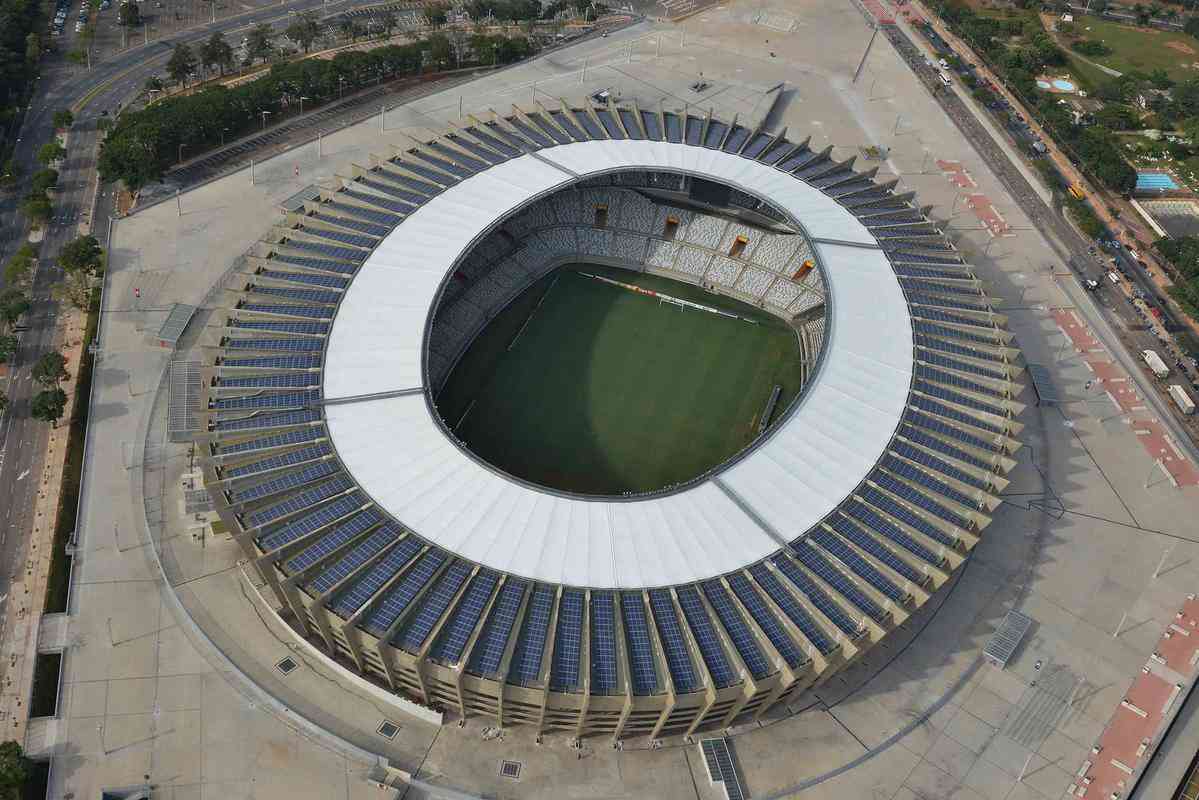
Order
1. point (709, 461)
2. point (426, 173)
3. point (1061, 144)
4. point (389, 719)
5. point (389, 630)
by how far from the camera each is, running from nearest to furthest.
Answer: point (389, 630) < point (389, 719) < point (709, 461) < point (426, 173) < point (1061, 144)

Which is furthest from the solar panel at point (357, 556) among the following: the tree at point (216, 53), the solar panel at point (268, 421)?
the tree at point (216, 53)

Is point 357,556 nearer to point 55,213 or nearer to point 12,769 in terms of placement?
point 12,769

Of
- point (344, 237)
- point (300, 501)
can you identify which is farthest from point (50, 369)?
point (300, 501)

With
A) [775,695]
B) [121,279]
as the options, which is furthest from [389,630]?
[121,279]

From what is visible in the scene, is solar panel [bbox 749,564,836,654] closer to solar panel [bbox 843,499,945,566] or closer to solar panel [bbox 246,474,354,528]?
solar panel [bbox 843,499,945,566]

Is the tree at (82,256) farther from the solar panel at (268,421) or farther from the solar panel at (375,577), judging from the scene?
the solar panel at (375,577)

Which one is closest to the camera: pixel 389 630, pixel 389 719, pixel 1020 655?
pixel 389 630

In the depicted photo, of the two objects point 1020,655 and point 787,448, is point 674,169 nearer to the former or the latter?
point 787,448
